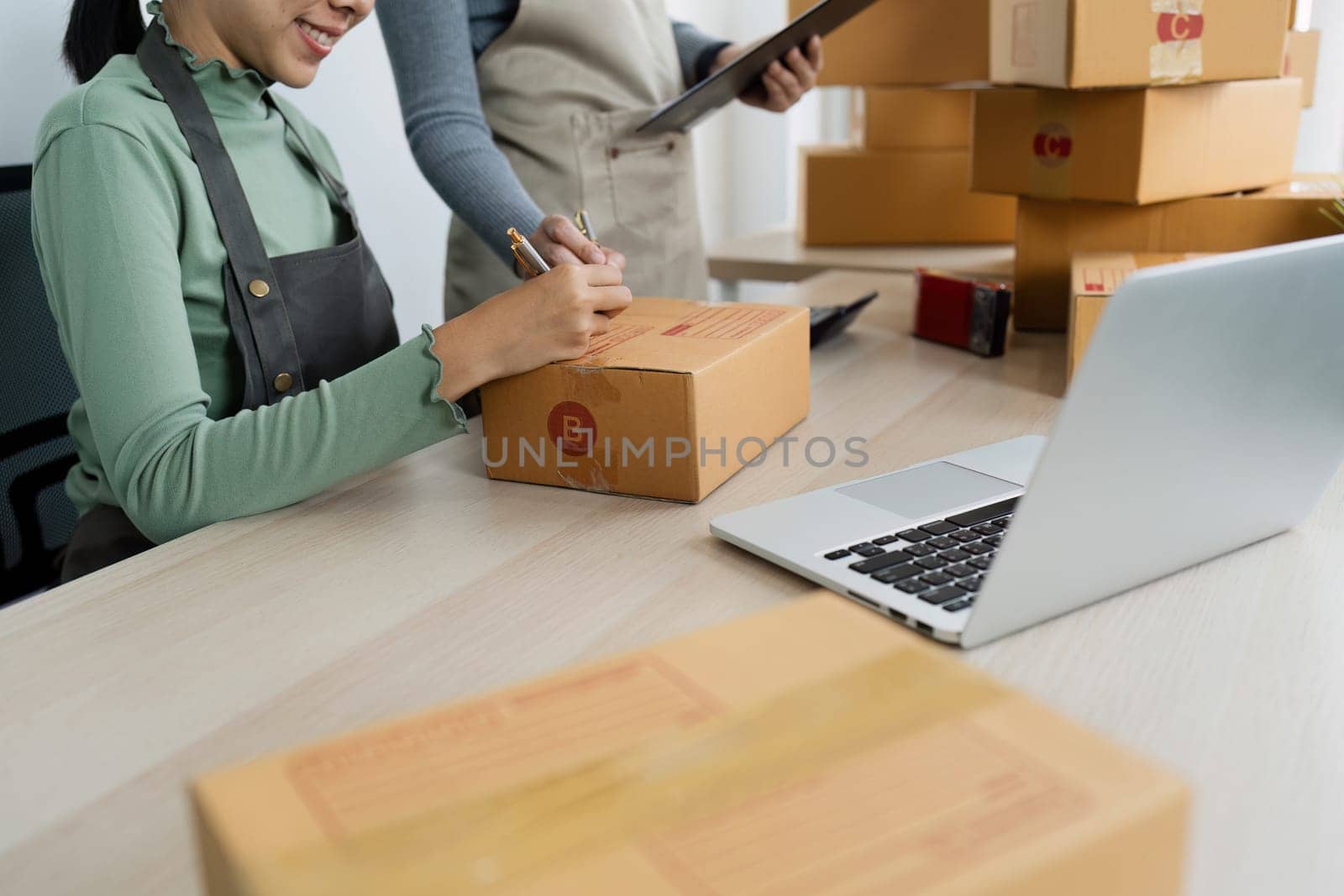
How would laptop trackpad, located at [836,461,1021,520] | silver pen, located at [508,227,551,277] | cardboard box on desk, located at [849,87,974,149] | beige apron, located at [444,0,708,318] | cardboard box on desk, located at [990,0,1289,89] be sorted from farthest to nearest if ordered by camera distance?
cardboard box on desk, located at [849,87,974,149], beige apron, located at [444,0,708,318], cardboard box on desk, located at [990,0,1289,89], silver pen, located at [508,227,551,277], laptop trackpad, located at [836,461,1021,520]

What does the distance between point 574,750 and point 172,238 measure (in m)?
0.66

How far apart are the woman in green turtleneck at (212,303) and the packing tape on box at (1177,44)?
0.65 m

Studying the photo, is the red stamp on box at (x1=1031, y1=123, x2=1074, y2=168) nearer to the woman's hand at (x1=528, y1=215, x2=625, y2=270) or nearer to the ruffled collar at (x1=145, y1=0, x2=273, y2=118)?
the woman's hand at (x1=528, y1=215, x2=625, y2=270)

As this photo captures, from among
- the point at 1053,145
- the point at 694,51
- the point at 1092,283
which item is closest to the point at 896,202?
the point at 694,51

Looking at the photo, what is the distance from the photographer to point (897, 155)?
1.90 m

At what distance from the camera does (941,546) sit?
2.26 ft

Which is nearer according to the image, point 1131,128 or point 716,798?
point 716,798

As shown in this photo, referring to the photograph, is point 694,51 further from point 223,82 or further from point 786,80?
point 223,82

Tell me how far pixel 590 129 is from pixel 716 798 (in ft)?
3.84

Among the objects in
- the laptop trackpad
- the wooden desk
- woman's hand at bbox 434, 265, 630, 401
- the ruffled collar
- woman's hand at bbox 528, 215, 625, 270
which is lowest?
the wooden desk

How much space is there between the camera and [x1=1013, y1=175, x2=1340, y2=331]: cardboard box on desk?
49.8 inches

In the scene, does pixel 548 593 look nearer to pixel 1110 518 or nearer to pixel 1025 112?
pixel 1110 518

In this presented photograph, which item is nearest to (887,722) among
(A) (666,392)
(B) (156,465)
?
(A) (666,392)

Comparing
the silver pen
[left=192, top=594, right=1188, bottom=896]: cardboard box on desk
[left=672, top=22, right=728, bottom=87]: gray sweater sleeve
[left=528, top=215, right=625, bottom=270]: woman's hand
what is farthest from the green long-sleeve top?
[left=672, top=22, right=728, bottom=87]: gray sweater sleeve
